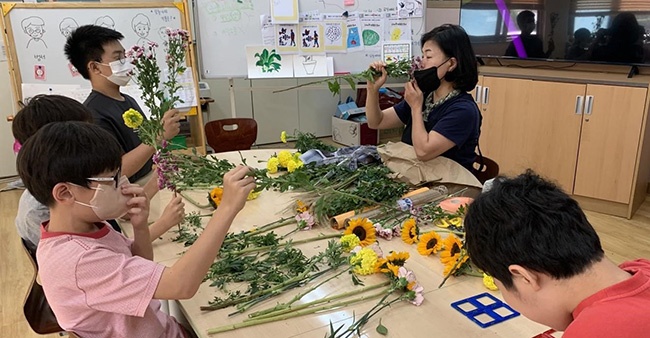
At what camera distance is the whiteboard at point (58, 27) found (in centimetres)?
361

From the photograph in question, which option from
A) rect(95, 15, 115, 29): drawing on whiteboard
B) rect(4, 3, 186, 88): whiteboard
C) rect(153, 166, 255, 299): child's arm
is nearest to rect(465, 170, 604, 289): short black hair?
rect(153, 166, 255, 299): child's arm

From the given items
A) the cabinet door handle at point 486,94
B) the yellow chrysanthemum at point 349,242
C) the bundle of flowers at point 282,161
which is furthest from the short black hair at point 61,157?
the cabinet door handle at point 486,94

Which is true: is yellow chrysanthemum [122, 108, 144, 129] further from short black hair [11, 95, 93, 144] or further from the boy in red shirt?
the boy in red shirt

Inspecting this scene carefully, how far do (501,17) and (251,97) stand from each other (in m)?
2.82

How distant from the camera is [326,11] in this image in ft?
13.0

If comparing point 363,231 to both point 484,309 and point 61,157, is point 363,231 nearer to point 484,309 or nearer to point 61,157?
point 484,309

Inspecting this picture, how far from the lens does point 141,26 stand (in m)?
3.88

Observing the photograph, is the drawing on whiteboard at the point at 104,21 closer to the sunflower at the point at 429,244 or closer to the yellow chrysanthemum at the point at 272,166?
the yellow chrysanthemum at the point at 272,166

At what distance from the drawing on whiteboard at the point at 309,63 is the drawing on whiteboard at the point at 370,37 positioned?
49 centimetres

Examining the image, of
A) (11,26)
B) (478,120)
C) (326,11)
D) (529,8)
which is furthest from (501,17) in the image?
(11,26)

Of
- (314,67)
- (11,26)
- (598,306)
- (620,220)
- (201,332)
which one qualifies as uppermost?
(11,26)

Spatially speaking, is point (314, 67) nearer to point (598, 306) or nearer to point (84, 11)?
point (84, 11)

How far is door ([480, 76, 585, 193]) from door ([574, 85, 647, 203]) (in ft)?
0.25

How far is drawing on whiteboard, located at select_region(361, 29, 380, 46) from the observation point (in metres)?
4.14
